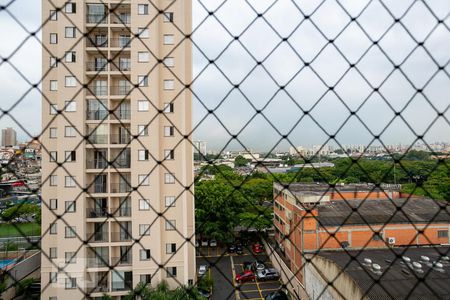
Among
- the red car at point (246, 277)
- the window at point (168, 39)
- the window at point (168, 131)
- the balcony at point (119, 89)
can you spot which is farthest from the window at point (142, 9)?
the red car at point (246, 277)

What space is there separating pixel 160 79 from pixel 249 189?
535cm

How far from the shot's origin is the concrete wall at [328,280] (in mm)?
2418

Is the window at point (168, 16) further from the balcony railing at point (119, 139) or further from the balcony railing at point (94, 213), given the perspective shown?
the balcony railing at point (94, 213)

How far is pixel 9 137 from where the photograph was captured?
5.24ft

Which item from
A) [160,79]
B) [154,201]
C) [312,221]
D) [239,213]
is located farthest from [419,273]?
[239,213]

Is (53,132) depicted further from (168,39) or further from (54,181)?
(168,39)

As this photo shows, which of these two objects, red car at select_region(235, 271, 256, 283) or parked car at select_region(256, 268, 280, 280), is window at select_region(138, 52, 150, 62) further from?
parked car at select_region(256, 268, 280, 280)

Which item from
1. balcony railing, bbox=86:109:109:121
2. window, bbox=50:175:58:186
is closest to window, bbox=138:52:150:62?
balcony railing, bbox=86:109:109:121

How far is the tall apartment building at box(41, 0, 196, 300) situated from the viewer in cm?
345

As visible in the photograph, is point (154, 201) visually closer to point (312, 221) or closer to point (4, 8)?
point (312, 221)

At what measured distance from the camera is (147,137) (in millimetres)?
3545

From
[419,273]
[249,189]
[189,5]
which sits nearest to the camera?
[419,273]

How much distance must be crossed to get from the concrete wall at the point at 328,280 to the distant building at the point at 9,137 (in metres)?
1.90

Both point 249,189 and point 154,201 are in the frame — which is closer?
point 154,201
